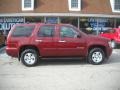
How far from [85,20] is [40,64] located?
16.5m

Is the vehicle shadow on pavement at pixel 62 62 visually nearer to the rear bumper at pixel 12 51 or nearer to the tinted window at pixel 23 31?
the rear bumper at pixel 12 51

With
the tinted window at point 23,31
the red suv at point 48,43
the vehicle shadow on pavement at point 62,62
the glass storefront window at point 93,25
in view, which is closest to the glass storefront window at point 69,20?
the glass storefront window at point 93,25

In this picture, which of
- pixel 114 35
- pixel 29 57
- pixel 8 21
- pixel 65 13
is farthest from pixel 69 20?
pixel 29 57

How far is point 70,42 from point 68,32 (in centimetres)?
44

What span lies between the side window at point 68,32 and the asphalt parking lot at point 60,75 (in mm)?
1249

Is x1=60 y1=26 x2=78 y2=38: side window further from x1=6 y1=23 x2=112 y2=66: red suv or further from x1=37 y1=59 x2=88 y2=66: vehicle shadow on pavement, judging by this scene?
x1=37 y1=59 x2=88 y2=66: vehicle shadow on pavement

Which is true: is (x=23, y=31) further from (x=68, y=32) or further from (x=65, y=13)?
(x=65, y=13)

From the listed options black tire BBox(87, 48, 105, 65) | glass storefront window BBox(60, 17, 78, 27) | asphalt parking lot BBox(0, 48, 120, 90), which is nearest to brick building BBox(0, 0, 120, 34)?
glass storefront window BBox(60, 17, 78, 27)

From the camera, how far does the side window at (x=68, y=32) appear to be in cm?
1516

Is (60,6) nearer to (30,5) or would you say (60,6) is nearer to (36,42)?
(30,5)

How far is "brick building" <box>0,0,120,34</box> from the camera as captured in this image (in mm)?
30938

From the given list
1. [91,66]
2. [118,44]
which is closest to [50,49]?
[91,66]

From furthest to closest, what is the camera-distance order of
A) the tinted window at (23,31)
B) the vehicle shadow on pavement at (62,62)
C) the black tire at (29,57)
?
the vehicle shadow on pavement at (62,62) → the tinted window at (23,31) → the black tire at (29,57)

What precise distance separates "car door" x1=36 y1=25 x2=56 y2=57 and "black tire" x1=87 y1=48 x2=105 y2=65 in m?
1.53
